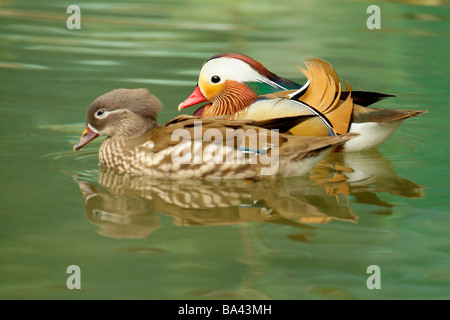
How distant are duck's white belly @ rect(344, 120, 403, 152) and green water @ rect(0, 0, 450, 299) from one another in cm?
11

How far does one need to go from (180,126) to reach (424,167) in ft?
7.17

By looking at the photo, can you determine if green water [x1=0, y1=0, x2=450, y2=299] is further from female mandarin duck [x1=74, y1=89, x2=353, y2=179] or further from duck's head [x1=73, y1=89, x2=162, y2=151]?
duck's head [x1=73, y1=89, x2=162, y2=151]

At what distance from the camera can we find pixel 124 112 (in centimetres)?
646

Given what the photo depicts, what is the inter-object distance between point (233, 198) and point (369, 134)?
1852 mm

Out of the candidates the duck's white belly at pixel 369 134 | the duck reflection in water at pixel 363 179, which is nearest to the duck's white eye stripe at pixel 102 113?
the duck reflection in water at pixel 363 179

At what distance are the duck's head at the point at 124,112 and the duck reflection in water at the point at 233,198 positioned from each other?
36cm

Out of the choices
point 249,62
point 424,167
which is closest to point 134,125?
point 249,62

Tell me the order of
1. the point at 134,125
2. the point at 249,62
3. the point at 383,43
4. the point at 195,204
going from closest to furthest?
1. the point at 195,204
2. the point at 134,125
3. the point at 249,62
4. the point at 383,43

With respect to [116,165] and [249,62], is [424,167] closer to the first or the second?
[249,62]

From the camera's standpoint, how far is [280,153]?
19.8 feet

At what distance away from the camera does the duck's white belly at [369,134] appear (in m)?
6.98

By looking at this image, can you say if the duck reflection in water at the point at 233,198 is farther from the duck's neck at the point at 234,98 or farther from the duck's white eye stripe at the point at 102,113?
the duck's neck at the point at 234,98

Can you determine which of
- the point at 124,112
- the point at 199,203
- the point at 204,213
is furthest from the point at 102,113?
the point at 204,213

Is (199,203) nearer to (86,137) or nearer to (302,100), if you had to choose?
(86,137)
